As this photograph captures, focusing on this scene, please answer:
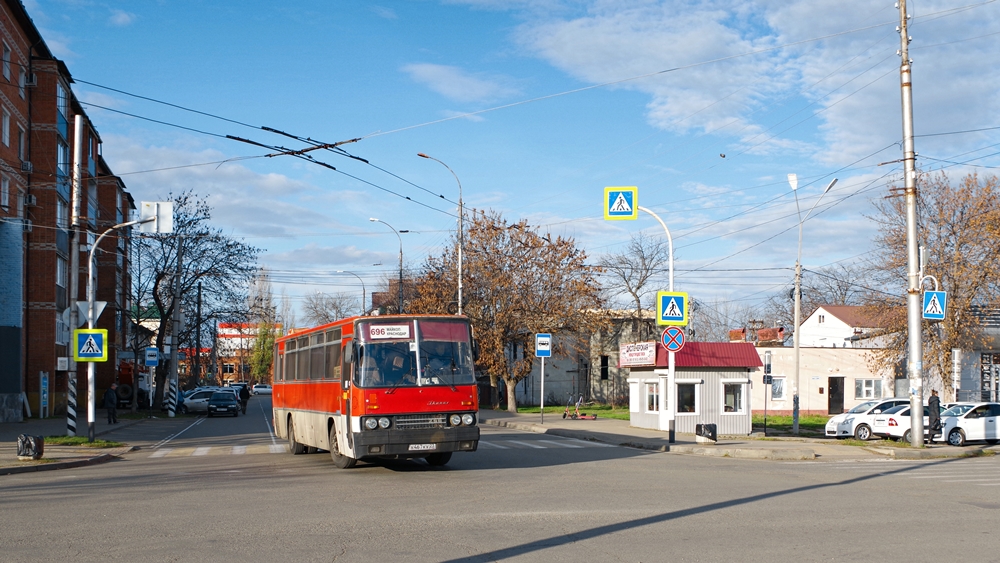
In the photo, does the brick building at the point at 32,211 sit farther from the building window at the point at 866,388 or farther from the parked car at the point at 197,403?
the building window at the point at 866,388

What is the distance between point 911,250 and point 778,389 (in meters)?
28.1

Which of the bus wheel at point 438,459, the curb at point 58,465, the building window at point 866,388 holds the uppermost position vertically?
the bus wheel at point 438,459

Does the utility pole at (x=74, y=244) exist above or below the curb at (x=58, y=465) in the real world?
above

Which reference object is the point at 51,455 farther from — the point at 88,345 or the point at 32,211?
the point at 32,211

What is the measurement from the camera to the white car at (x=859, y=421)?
1234 inches

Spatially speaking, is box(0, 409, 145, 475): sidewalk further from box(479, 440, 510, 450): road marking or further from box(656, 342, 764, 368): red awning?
box(656, 342, 764, 368): red awning

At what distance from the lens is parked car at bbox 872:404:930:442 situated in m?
30.1

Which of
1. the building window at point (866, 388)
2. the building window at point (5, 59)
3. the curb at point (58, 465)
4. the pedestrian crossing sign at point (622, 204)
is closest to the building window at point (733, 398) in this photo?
the pedestrian crossing sign at point (622, 204)

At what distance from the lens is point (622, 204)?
23.6 m

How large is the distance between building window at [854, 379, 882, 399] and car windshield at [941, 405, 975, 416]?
22.9 m

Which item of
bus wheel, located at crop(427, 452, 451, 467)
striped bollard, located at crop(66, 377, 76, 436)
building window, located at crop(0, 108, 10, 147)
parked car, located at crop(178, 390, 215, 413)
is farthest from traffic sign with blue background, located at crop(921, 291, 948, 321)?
parked car, located at crop(178, 390, 215, 413)

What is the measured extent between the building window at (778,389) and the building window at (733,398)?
64.0ft

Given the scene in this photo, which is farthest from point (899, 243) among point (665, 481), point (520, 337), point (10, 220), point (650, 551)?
point (10, 220)

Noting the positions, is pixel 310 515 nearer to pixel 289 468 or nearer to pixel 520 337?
pixel 289 468
